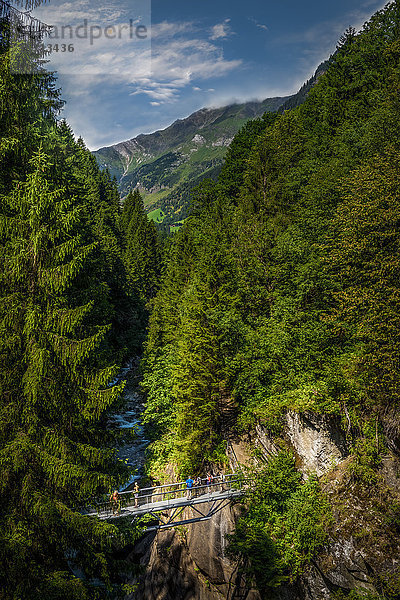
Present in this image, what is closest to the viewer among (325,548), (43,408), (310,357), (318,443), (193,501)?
(43,408)

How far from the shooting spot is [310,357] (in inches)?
687

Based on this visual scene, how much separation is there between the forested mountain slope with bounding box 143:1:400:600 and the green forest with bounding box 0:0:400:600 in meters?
0.10

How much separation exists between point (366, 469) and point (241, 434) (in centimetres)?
719

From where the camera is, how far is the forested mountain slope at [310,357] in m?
14.6

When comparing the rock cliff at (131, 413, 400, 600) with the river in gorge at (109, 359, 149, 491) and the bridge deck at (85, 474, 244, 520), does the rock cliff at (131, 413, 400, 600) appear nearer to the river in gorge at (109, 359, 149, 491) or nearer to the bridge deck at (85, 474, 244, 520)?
the bridge deck at (85, 474, 244, 520)

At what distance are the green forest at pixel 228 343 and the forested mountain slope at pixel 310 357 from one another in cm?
10

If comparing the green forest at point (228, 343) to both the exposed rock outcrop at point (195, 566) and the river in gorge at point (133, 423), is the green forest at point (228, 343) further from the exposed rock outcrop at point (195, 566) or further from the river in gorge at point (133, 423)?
the river in gorge at point (133, 423)

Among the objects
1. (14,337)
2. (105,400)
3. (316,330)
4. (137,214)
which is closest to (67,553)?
(105,400)

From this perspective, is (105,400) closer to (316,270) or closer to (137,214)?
(316,270)

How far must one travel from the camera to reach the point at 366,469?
14977mm

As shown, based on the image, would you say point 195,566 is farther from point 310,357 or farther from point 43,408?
point 43,408

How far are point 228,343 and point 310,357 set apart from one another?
4441 millimetres

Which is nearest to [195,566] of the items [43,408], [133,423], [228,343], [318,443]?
[318,443]

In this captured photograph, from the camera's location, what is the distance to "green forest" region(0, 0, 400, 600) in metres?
9.91
